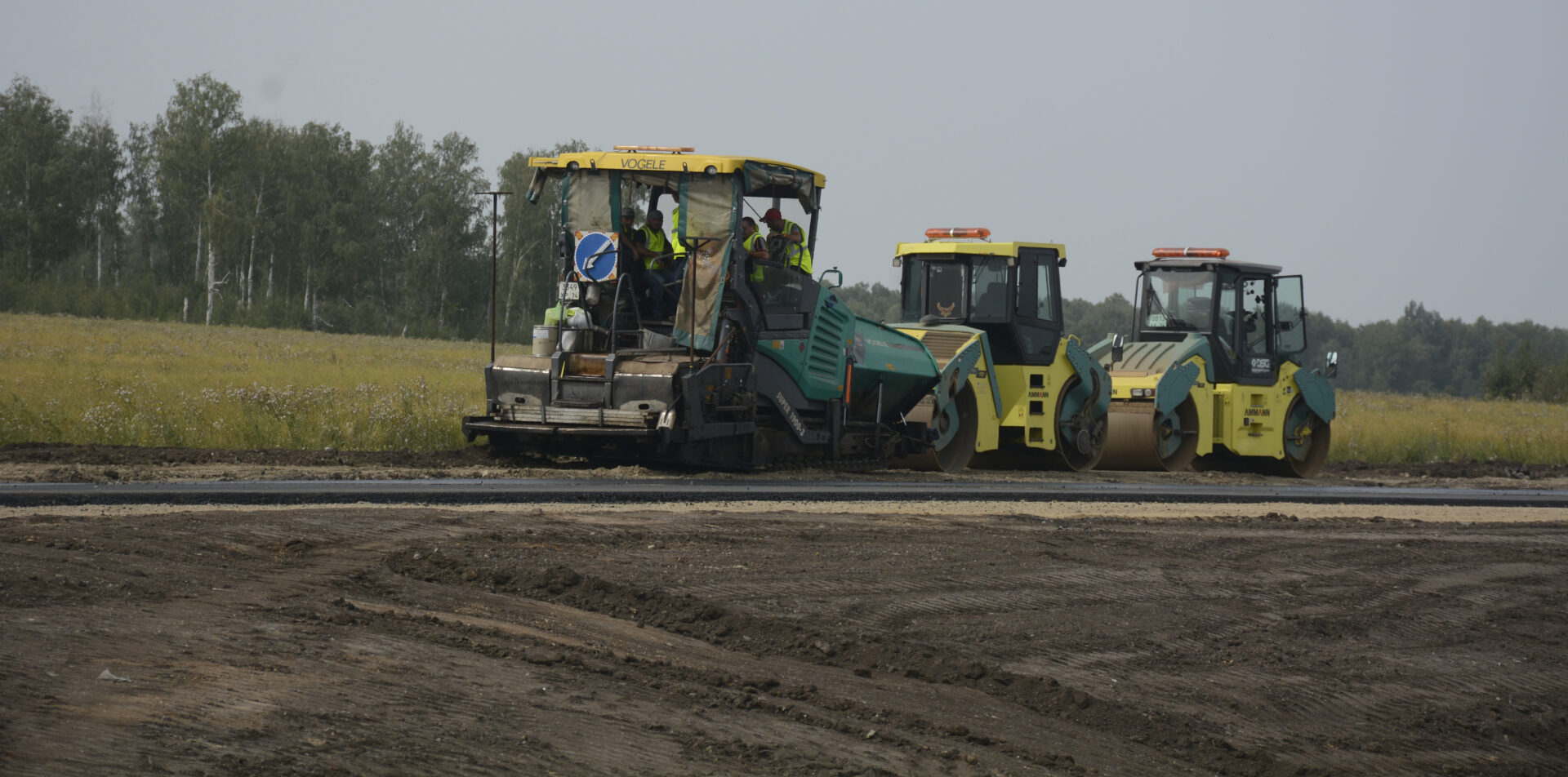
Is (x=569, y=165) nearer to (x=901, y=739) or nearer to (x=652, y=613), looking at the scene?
(x=652, y=613)

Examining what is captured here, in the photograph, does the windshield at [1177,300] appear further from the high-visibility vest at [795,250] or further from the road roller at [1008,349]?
the high-visibility vest at [795,250]

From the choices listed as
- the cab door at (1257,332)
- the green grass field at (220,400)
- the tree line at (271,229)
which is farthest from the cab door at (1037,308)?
the tree line at (271,229)

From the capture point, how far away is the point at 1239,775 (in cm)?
590

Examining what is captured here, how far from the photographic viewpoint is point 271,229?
68.2 m

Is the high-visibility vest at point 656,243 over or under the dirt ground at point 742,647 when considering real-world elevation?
over

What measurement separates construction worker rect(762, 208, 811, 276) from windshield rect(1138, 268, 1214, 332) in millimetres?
6840

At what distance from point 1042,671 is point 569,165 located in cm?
923

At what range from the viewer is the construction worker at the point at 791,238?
49.1 feet


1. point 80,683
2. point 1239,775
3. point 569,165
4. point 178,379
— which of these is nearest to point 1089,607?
point 1239,775

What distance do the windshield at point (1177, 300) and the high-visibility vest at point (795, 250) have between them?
22.3ft

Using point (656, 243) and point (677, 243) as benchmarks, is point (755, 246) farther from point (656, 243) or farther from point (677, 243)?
point (656, 243)

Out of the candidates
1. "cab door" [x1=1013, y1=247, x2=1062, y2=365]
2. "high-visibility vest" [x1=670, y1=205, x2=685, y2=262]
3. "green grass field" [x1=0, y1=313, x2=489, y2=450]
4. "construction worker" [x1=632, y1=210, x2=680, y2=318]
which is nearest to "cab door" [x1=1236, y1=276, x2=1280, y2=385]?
"cab door" [x1=1013, y1=247, x2=1062, y2=365]

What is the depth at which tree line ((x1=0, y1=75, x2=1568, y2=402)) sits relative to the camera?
64.8m

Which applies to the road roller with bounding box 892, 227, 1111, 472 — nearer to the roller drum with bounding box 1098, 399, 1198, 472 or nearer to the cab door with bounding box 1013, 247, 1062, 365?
the cab door with bounding box 1013, 247, 1062, 365
